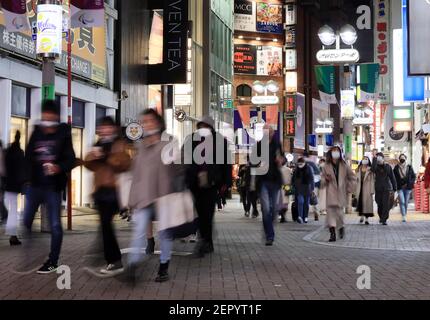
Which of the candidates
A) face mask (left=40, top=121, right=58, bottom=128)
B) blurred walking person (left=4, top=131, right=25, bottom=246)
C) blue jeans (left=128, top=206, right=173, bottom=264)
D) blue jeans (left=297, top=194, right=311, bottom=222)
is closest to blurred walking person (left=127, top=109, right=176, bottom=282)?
blue jeans (left=128, top=206, right=173, bottom=264)

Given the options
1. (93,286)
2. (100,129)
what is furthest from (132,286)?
(100,129)

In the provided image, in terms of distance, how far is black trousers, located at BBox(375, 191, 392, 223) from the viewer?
1783 centimetres

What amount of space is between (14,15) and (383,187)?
1062 cm

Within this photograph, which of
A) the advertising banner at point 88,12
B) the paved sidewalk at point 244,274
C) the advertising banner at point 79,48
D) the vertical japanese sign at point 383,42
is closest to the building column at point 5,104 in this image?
the advertising banner at point 79,48

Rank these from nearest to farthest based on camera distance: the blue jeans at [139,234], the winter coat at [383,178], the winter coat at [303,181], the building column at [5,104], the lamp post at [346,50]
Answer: the blue jeans at [139,234] < the winter coat at [383,178] < the building column at [5,104] < the winter coat at [303,181] < the lamp post at [346,50]

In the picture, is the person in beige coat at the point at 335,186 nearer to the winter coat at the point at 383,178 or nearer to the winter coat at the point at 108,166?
the winter coat at the point at 383,178

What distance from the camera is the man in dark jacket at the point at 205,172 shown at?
10.1 meters

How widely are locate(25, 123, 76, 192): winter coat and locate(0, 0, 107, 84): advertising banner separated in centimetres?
1071

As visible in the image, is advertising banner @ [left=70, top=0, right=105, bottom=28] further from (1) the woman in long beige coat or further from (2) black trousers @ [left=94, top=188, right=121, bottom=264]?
(2) black trousers @ [left=94, top=188, right=121, bottom=264]

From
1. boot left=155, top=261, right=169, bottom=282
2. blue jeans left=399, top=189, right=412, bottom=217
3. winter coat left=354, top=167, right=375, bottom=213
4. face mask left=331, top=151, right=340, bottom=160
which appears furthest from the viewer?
blue jeans left=399, top=189, right=412, bottom=217

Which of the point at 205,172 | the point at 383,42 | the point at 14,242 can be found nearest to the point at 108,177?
the point at 205,172

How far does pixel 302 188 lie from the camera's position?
19.1 meters

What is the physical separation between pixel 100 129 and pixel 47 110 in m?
0.66

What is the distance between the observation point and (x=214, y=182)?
10258mm
